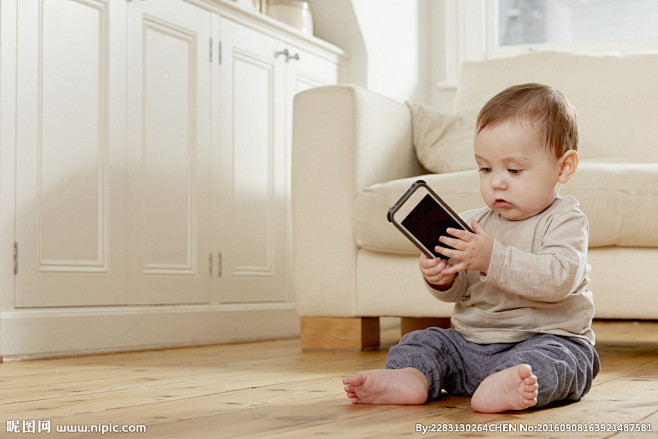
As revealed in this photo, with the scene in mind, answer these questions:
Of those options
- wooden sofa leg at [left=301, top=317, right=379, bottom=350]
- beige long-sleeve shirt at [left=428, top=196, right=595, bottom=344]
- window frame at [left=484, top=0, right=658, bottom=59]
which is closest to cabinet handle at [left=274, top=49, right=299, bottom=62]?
wooden sofa leg at [left=301, top=317, right=379, bottom=350]

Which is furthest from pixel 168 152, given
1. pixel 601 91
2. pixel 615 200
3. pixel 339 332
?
pixel 601 91

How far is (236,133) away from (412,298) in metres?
0.84

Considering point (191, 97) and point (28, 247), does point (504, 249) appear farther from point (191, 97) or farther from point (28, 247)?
point (191, 97)

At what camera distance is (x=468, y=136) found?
2.20m

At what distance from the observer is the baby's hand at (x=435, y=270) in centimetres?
109

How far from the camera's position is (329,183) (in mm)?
1925

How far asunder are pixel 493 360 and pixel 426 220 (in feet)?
0.71

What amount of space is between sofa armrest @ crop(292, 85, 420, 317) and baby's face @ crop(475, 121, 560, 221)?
78cm

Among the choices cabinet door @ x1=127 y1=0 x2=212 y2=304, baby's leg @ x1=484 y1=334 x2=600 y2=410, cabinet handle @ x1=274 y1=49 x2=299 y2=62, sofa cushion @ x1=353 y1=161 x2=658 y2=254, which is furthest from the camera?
cabinet handle @ x1=274 y1=49 x2=299 y2=62

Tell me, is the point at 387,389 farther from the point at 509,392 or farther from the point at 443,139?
the point at 443,139

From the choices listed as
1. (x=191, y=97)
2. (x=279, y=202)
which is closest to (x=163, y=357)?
(x=191, y=97)

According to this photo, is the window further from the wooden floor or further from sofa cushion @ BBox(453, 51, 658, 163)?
the wooden floor

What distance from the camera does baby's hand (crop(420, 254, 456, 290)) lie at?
109cm

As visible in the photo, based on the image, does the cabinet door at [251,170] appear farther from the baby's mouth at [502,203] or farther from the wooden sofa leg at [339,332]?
the baby's mouth at [502,203]
